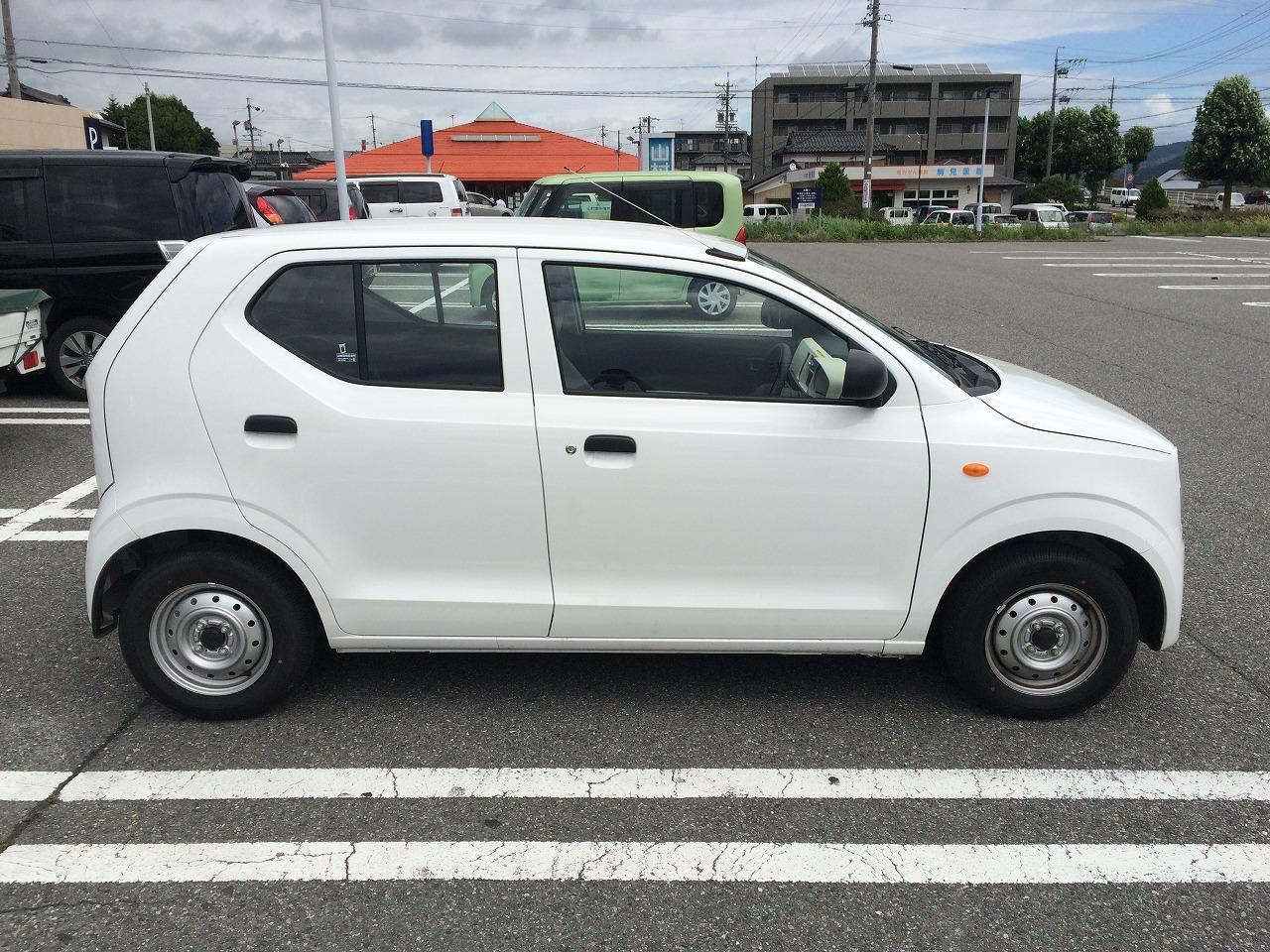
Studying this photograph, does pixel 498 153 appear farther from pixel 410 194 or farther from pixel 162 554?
pixel 162 554

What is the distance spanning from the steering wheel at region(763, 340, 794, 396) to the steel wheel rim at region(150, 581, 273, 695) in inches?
75.0

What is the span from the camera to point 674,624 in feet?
11.2

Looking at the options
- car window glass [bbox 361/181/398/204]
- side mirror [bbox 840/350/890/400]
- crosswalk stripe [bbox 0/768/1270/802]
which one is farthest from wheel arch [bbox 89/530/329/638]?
car window glass [bbox 361/181/398/204]

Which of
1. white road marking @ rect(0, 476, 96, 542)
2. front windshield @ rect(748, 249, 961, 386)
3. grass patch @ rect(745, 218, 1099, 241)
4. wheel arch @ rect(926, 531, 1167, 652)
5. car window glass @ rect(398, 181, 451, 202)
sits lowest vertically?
white road marking @ rect(0, 476, 96, 542)

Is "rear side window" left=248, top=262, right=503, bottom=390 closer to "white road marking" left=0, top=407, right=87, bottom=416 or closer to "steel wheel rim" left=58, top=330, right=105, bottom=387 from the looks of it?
"white road marking" left=0, top=407, right=87, bottom=416

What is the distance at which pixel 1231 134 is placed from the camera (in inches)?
1999

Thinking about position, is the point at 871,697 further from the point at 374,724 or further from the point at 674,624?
the point at 374,724

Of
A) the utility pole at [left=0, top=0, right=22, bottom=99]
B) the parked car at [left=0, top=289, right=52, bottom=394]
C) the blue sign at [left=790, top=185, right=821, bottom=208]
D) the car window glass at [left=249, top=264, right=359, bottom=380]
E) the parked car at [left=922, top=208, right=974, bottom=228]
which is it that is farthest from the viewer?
the parked car at [left=922, top=208, right=974, bottom=228]

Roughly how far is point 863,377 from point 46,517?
4853 mm

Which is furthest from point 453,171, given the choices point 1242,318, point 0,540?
point 0,540

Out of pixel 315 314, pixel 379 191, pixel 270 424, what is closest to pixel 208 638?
pixel 270 424

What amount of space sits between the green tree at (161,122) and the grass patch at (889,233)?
53.6 m

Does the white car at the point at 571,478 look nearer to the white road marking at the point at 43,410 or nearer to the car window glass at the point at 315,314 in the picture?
the car window glass at the point at 315,314

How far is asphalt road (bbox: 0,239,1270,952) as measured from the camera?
2.59 metres
